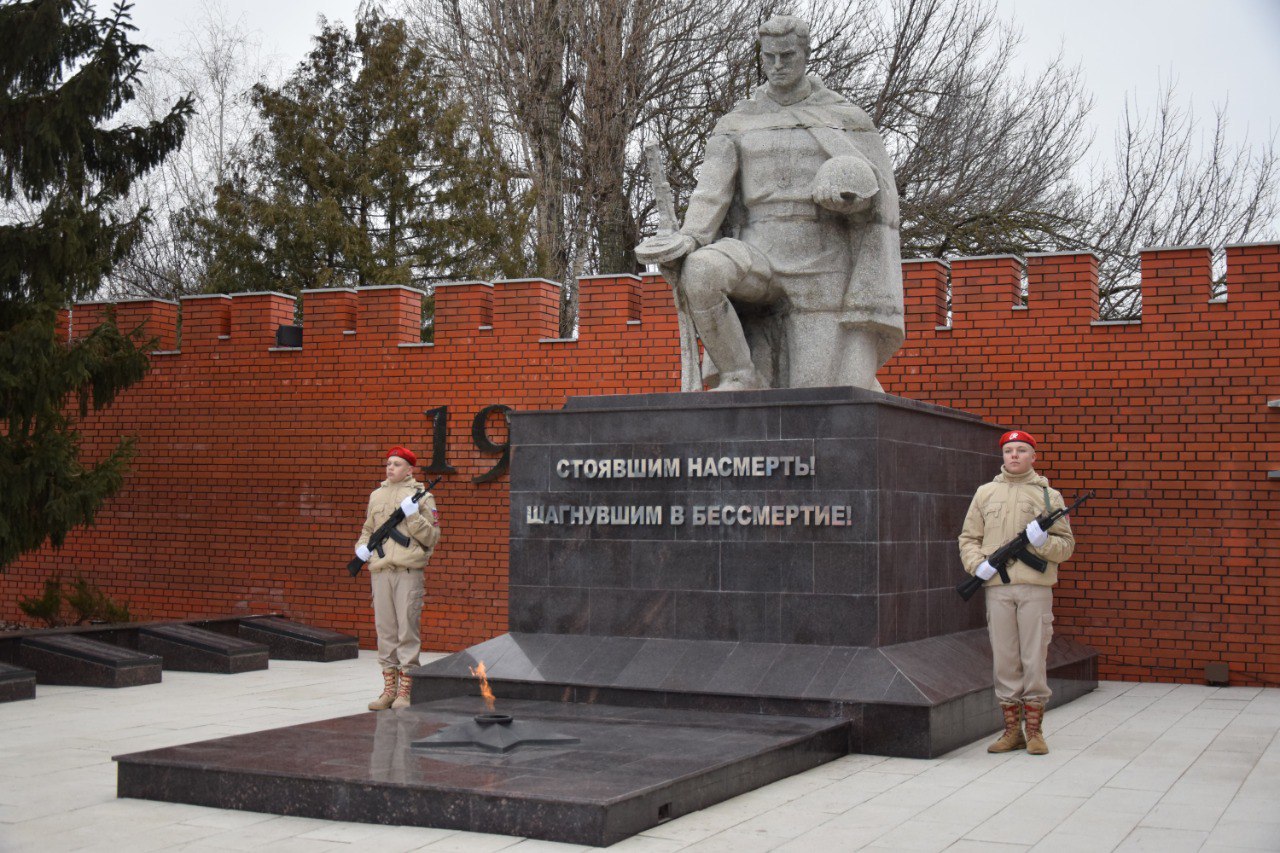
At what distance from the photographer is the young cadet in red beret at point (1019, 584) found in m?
7.82

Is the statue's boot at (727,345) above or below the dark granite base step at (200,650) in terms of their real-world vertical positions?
above

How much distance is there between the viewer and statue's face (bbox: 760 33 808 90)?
9461mm

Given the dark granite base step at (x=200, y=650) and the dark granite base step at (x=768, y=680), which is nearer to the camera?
the dark granite base step at (x=768, y=680)

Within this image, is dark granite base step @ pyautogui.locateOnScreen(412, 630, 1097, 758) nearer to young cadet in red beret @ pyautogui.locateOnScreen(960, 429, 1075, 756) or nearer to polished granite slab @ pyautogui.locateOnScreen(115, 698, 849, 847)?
polished granite slab @ pyautogui.locateOnScreen(115, 698, 849, 847)

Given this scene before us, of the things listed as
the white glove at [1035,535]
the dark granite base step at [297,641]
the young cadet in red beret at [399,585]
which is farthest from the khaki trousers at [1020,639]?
the dark granite base step at [297,641]

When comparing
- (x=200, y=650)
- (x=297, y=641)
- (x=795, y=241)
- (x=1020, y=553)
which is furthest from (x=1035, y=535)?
(x=297, y=641)

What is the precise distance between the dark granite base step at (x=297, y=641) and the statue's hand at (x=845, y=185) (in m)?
6.27

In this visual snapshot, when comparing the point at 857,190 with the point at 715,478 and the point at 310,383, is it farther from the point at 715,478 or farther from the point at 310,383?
the point at 310,383

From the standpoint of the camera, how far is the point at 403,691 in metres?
9.27

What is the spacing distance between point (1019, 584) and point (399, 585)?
3908 millimetres

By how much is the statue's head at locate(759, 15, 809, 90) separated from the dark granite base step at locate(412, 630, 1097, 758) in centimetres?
372

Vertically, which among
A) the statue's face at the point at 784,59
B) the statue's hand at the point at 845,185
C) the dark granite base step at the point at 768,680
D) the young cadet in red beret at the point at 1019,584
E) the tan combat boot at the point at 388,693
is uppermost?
the statue's face at the point at 784,59

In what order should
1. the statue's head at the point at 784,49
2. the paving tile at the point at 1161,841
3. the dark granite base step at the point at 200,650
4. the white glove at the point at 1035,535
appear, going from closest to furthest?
the paving tile at the point at 1161,841 → the white glove at the point at 1035,535 → the statue's head at the point at 784,49 → the dark granite base step at the point at 200,650

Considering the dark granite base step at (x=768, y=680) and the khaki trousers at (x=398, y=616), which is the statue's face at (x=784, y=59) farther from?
the khaki trousers at (x=398, y=616)
